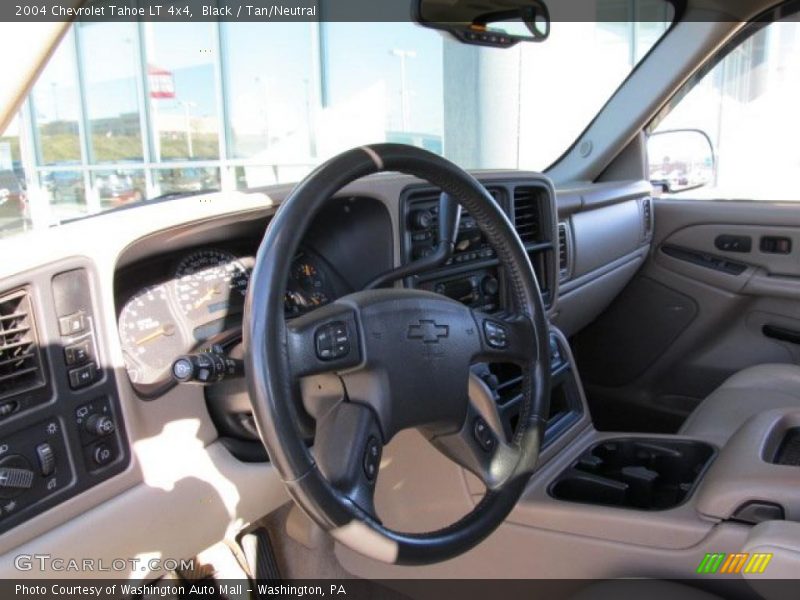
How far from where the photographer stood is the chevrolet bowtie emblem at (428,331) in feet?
3.76

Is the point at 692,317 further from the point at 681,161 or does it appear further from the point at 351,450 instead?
the point at 351,450

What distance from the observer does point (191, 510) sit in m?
1.44

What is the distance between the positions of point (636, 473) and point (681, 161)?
7.30ft

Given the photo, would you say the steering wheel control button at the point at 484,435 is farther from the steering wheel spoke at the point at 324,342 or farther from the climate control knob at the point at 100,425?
the climate control knob at the point at 100,425

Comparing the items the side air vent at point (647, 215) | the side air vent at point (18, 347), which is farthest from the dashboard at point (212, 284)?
the side air vent at point (647, 215)

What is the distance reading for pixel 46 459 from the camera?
3.90ft

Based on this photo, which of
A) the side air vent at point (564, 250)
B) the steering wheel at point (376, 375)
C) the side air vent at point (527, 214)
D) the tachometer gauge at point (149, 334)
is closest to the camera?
the steering wheel at point (376, 375)

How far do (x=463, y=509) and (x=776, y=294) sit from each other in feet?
6.27

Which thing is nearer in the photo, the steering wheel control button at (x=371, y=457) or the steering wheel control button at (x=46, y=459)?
the steering wheel control button at (x=371, y=457)

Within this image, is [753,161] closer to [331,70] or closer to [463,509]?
[463,509]

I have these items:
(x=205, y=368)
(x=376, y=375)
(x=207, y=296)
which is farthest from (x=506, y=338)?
(x=207, y=296)

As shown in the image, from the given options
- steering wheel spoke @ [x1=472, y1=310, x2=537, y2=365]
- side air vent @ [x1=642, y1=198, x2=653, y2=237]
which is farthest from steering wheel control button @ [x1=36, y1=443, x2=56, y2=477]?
side air vent @ [x1=642, y1=198, x2=653, y2=237]

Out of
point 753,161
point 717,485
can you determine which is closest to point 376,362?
point 717,485

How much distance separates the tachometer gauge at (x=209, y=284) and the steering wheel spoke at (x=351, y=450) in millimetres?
538
